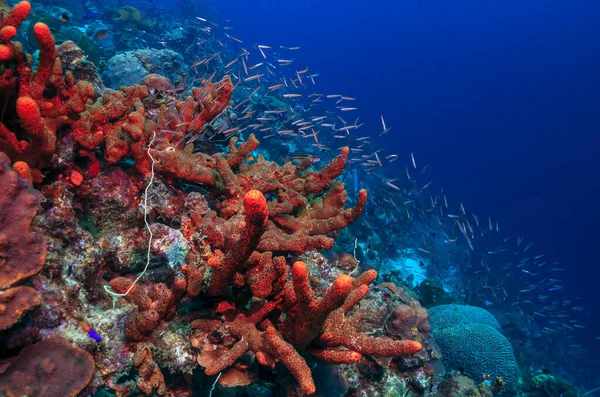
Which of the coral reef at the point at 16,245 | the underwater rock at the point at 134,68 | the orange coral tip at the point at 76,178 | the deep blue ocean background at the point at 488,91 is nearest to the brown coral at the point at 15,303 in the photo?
the coral reef at the point at 16,245

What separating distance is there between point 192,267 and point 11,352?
1268 millimetres

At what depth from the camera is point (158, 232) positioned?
11.9 ft

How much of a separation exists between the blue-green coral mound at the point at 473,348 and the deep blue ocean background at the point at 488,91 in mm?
21195

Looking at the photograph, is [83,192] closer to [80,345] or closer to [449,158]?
[80,345]

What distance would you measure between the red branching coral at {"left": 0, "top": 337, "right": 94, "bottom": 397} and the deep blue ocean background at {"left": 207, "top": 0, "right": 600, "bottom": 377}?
3231cm

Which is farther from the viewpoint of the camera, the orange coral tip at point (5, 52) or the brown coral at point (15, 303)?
the orange coral tip at point (5, 52)

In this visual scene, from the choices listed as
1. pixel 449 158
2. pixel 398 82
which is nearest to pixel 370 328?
pixel 449 158

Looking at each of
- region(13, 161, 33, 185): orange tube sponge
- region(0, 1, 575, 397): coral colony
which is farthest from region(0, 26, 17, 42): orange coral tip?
region(13, 161, 33, 185): orange tube sponge

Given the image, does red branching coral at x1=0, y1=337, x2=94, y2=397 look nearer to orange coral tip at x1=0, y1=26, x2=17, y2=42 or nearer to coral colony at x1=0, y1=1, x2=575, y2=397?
coral colony at x1=0, y1=1, x2=575, y2=397

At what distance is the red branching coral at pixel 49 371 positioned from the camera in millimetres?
1970

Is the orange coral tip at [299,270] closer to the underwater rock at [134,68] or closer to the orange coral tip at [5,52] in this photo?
the orange coral tip at [5,52]

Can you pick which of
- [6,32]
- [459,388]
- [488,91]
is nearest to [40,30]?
[6,32]

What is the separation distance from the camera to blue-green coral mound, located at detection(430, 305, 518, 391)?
29.5 ft

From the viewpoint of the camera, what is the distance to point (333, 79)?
88.6 m
